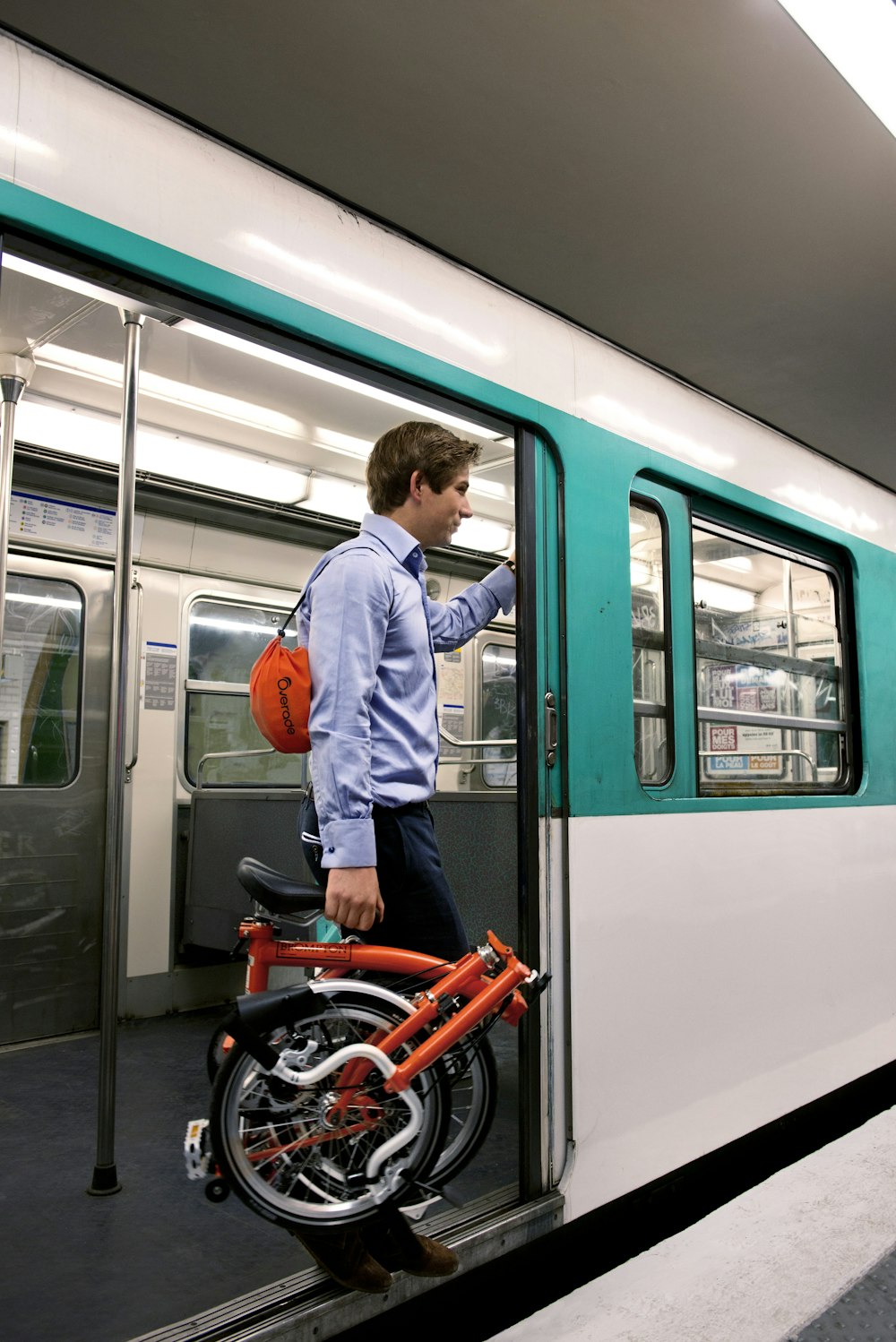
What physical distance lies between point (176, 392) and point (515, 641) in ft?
5.97

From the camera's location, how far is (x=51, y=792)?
4.42 m

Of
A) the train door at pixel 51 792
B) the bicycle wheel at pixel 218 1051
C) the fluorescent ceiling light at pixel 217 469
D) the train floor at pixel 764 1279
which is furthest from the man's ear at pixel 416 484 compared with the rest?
the train door at pixel 51 792

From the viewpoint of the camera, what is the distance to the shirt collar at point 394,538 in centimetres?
226

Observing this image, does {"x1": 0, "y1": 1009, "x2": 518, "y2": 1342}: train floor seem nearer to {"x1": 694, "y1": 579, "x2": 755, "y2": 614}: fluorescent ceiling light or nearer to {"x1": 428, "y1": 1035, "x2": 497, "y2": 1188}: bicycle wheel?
{"x1": 428, "y1": 1035, "x2": 497, "y2": 1188}: bicycle wheel

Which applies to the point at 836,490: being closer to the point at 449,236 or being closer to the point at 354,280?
the point at 449,236

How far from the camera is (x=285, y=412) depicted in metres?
4.34

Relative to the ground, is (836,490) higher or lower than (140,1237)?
higher

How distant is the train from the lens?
2.22 metres

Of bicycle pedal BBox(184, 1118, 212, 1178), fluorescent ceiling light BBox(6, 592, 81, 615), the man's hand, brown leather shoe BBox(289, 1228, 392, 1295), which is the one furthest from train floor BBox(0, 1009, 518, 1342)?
fluorescent ceiling light BBox(6, 592, 81, 615)

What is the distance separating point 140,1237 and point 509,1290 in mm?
970

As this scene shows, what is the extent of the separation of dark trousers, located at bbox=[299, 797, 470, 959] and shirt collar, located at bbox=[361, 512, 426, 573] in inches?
22.2

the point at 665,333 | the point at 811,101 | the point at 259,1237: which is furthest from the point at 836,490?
the point at 259,1237

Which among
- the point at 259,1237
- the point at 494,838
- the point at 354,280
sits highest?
the point at 354,280

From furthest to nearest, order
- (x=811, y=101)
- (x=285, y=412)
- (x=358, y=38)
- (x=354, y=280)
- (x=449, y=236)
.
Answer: (x=285, y=412)
(x=449, y=236)
(x=354, y=280)
(x=811, y=101)
(x=358, y=38)
